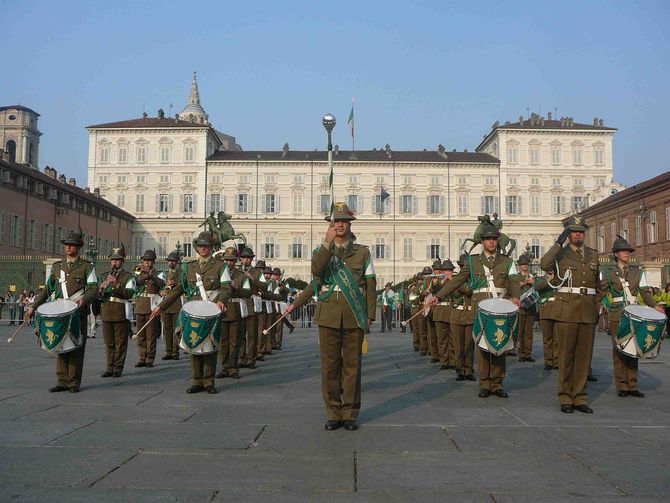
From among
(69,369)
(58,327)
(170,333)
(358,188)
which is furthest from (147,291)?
(358,188)

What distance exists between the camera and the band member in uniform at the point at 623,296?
9.11 meters

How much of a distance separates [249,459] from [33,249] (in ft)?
164

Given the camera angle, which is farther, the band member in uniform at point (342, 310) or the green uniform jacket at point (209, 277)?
the green uniform jacket at point (209, 277)

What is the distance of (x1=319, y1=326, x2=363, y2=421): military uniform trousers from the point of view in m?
6.71

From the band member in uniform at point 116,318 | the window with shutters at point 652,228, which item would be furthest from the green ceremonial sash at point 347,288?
the window with shutters at point 652,228

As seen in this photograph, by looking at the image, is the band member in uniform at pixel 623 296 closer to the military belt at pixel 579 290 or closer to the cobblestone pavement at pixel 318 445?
the cobblestone pavement at pixel 318 445

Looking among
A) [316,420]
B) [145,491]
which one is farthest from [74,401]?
[145,491]

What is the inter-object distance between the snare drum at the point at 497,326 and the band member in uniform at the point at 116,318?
5742 mm

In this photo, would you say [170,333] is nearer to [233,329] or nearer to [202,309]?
[233,329]

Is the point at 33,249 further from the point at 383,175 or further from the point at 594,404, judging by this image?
the point at 594,404

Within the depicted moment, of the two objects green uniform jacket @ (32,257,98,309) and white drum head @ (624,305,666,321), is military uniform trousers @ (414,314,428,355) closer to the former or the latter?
white drum head @ (624,305,666,321)

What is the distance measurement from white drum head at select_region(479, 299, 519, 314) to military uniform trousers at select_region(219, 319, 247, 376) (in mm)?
4325

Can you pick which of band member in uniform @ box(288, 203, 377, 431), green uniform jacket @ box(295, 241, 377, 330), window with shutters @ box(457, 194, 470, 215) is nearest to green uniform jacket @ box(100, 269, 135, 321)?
green uniform jacket @ box(295, 241, 377, 330)

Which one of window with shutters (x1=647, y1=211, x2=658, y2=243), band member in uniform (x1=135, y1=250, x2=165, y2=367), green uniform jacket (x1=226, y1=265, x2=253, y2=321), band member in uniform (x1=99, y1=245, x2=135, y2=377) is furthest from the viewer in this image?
window with shutters (x1=647, y1=211, x2=658, y2=243)
